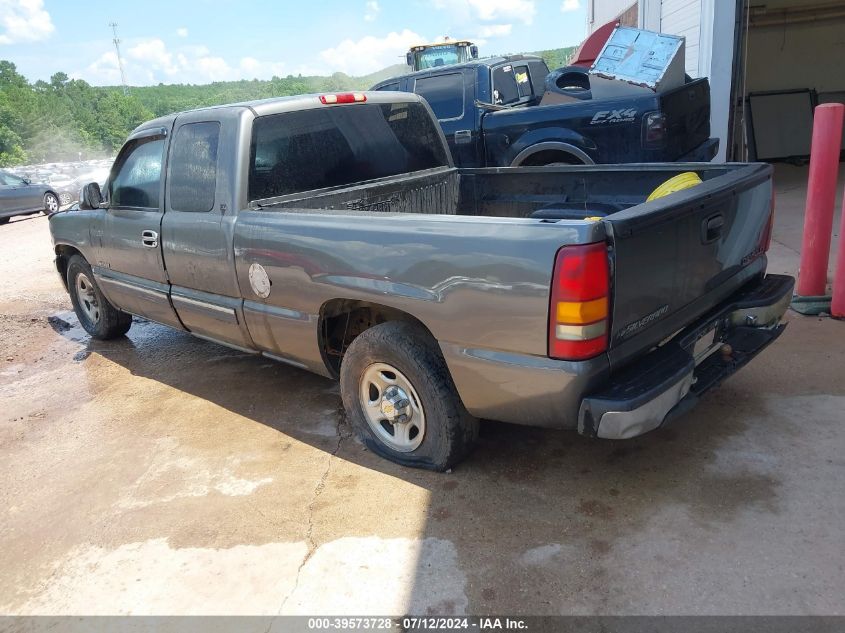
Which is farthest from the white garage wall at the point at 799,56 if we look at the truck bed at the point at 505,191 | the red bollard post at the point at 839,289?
the truck bed at the point at 505,191

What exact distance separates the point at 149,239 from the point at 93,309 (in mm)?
1920

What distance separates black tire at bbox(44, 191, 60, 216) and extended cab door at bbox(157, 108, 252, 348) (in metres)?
15.8

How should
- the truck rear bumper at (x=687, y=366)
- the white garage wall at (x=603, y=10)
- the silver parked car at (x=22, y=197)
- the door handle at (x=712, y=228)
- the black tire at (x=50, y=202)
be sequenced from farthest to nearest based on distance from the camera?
1. the black tire at (x=50, y=202)
2. the white garage wall at (x=603, y=10)
3. the silver parked car at (x=22, y=197)
4. the door handle at (x=712, y=228)
5. the truck rear bumper at (x=687, y=366)

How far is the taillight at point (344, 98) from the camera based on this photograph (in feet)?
13.5

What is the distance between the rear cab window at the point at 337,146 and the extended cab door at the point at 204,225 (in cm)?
19

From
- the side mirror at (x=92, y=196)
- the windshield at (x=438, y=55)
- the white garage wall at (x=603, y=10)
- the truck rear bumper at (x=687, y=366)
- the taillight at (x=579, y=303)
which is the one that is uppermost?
the white garage wall at (x=603, y=10)

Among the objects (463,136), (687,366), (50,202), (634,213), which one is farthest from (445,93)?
(50,202)

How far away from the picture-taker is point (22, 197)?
17.0 m

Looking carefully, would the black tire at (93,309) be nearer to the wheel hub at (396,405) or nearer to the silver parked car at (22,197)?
the wheel hub at (396,405)

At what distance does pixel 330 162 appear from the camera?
4109 millimetres

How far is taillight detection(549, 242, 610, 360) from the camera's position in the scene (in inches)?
96.9

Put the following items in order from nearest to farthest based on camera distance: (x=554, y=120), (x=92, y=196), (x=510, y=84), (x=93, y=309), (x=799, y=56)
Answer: (x=92, y=196) → (x=93, y=309) → (x=554, y=120) → (x=510, y=84) → (x=799, y=56)

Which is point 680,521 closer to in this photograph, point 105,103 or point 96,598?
point 96,598

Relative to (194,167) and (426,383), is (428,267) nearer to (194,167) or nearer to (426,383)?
(426,383)
